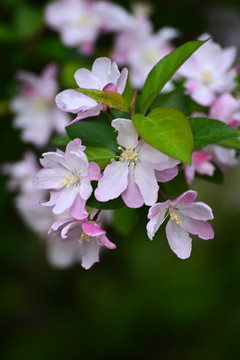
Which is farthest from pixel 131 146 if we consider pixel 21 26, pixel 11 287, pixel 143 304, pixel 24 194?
pixel 11 287

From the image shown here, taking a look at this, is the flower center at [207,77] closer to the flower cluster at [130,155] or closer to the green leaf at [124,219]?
the flower cluster at [130,155]

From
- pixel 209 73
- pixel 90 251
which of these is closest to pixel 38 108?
pixel 209 73

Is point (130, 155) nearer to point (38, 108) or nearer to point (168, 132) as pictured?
point (168, 132)

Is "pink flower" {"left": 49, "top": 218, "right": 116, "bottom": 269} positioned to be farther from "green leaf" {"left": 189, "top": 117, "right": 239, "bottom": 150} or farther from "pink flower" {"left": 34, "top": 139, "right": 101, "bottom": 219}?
"green leaf" {"left": 189, "top": 117, "right": 239, "bottom": 150}

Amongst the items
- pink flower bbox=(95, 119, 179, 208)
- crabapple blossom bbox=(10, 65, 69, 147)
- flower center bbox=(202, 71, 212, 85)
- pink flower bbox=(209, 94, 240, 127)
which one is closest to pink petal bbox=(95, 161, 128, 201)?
pink flower bbox=(95, 119, 179, 208)

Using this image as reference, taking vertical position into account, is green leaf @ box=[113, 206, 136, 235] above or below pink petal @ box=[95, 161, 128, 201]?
below

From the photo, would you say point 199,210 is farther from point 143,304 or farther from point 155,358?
point 155,358

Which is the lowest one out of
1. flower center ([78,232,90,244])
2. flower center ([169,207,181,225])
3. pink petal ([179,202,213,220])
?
flower center ([78,232,90,244])
